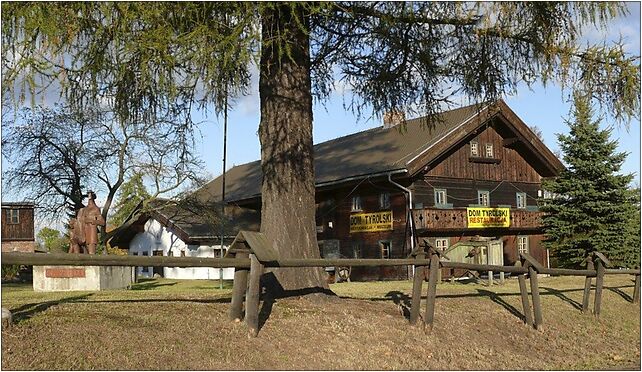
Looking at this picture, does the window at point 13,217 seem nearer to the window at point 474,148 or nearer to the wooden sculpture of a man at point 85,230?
the window at point 474,148

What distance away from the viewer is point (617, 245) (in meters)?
33.1

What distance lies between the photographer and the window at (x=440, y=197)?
3331 centimetres

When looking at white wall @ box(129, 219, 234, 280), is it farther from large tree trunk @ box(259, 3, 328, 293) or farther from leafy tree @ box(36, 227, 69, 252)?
large tree trunk @ box(259, 3, 328, 293)

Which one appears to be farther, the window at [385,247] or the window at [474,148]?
the window at [474,148]

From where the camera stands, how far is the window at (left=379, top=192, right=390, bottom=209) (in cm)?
3319

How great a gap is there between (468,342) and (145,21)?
19.6 feet

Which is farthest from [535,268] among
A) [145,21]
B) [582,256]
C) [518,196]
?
[518,196]

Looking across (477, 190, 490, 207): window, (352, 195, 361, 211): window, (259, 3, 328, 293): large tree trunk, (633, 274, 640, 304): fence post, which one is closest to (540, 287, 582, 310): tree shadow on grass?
(633, 274, 640, 304): fence post

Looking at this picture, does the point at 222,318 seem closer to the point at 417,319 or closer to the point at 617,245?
the point at 417,319

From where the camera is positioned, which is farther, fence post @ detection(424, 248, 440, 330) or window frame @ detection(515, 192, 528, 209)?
window frame @ detection(515, 192, 528, 209)

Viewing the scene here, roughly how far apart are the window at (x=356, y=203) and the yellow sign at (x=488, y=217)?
4.69 metres

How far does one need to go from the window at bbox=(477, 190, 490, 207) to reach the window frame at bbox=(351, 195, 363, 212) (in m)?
5.43

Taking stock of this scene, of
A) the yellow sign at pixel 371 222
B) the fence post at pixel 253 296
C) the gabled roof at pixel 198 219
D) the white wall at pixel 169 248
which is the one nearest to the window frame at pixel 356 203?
the yellow sign at pixel 371 222

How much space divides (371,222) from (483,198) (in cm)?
568
